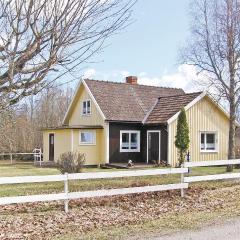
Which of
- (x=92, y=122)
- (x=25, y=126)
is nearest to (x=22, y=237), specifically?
(x=92, y=122)

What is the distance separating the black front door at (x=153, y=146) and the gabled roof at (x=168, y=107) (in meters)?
0.91

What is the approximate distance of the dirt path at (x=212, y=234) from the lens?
891 cm

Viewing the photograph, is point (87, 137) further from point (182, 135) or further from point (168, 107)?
point (182, 135)

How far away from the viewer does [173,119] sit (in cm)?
3025

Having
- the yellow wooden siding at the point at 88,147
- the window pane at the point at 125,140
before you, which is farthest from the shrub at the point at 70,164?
the window pane at the point at 125,140

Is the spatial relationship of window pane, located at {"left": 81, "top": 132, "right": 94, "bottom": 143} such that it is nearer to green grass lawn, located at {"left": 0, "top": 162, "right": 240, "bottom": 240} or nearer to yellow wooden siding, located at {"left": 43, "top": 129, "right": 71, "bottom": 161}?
yellow wooden siding, located at {"left": 43, "top": 129, "right": 71, "bottom": 161}

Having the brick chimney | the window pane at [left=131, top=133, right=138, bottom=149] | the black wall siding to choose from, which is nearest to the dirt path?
the black wall siding

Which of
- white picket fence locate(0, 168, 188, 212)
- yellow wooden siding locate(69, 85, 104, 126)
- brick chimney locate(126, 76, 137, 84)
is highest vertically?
brick chimney locate(126, 76, 137, 84)

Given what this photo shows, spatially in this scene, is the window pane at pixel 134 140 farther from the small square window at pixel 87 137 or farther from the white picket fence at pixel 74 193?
the white picket fence at pixel 74 193

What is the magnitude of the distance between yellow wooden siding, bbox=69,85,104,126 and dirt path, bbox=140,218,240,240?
21.8 m

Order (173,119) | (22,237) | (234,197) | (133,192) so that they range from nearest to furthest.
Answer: (22,237), (133,192), (234,197), (173,119)

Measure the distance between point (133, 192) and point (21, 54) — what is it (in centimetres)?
730

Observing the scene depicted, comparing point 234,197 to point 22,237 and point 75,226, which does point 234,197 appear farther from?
point 22,237

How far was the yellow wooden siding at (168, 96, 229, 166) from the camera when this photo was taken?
30.4 m
